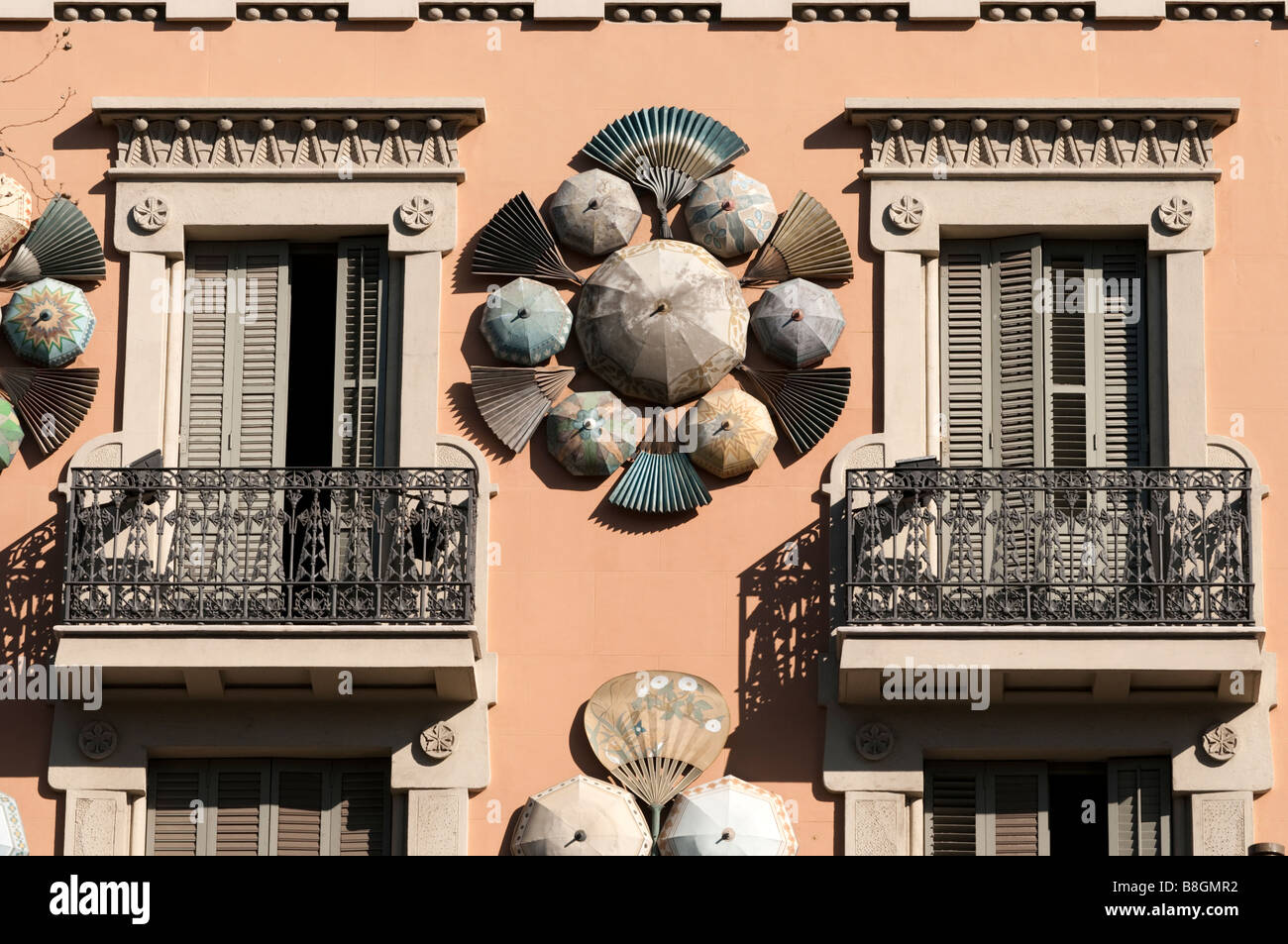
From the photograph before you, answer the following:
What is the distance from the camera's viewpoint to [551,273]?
19938mm

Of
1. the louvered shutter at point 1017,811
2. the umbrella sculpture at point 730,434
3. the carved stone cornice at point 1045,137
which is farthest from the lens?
the carved stone cornice at point 1045,137

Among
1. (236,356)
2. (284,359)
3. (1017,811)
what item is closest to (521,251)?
(284,359)

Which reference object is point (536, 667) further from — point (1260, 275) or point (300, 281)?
point (1260, 275)

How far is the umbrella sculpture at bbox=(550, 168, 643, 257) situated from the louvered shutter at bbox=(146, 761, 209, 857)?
12.3 feet

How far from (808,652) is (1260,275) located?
11.4 ft

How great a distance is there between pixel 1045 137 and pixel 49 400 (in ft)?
19.7

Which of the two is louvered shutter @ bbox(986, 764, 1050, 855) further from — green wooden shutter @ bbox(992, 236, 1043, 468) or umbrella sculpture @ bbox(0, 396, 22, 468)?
umbrella sculpture @ bbox(0, 396, 22, 468)

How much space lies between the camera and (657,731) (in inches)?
752

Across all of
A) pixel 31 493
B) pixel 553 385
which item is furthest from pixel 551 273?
pixel 31 493

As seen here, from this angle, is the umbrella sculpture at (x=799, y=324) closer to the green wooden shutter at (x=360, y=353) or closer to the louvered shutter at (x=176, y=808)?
the green wooden shutter at (x=360, y=353)

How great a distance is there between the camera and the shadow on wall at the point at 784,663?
19156mm

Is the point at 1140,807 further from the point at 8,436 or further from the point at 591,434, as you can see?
the point at 8,436

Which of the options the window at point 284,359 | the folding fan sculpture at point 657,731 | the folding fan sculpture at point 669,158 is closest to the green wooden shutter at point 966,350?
the folding fan sculpture at point 669,158

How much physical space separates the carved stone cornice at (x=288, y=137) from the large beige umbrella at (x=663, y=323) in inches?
47.7
